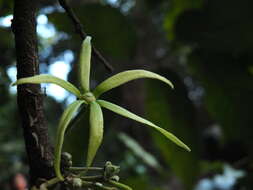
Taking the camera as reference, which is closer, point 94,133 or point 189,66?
point 94,133

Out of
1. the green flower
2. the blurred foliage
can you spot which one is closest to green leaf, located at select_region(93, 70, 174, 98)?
the green flower

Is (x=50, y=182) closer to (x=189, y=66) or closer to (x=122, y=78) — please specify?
(x=122, y=78)

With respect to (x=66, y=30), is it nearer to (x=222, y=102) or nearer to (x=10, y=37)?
(x=10, y=37)

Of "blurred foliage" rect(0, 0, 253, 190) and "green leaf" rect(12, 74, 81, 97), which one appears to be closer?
"green leaf" rect(12, 74, 81, 97)

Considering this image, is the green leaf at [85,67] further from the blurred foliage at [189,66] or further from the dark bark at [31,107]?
the blurred foliage at [189,66]

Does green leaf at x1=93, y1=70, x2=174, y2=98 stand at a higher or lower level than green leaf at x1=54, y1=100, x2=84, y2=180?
higher

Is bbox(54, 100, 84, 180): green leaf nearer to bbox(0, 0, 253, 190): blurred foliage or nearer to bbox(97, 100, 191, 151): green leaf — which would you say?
bbox(97, 100, 191, 151): green leaf

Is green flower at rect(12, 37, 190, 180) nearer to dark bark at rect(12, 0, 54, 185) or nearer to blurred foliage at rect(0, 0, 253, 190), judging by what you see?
dark bark at rect(12, 0, 54, 185)

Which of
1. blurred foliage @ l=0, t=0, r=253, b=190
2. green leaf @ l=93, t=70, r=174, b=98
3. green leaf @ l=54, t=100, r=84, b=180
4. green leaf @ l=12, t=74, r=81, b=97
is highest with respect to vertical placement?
blurred foliage @ l=0, t=0, r=253, b=190

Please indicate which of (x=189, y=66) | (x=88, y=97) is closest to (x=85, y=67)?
(x=88, y=97)

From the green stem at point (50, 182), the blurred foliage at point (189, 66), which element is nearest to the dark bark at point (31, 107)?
the green stem at point (50, 182)
